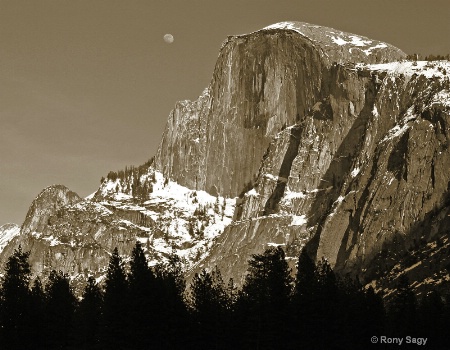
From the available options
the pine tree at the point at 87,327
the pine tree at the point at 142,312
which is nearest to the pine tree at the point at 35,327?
the pine tree at the point at 87,327

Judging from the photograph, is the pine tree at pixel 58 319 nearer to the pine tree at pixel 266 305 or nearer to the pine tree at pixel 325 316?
the pine tree at pixel 266 305

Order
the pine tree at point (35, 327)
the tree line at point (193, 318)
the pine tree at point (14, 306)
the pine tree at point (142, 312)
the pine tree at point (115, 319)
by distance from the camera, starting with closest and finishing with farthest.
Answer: the pine tree at point (115, 319), the pine tree at point (142, 312), the tree line at point (193, 318), the pine tree at point (14, 306), the pine tree at point (35, 327)

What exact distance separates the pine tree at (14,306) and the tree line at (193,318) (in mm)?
141

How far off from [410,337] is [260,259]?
25.6 meters

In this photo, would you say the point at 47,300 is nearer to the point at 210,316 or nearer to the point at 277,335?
the point at 210,316

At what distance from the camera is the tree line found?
429 feet

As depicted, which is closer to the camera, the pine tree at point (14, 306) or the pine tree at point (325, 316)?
the pine tree at point (325, 316)

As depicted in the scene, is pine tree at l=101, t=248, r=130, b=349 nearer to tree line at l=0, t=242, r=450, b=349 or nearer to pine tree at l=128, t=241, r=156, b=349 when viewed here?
tree line at l=0, t=242, r=450, b=349

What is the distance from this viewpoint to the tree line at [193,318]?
131 m

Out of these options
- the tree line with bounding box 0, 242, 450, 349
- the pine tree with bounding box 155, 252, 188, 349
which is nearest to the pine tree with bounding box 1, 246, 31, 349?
the tree line with bounding box 0, 242, 450, 349

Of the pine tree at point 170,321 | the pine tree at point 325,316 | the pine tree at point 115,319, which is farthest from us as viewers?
the pine tree at point 325,316

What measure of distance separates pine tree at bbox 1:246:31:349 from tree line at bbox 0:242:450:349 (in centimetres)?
14

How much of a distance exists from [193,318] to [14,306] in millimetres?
26040

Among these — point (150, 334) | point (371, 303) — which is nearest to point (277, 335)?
point (150, 334)
